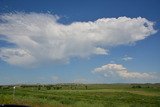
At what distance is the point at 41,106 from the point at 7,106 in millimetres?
11396

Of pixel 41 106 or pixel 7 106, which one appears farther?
pixel 41 106

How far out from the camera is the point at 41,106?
66.9 feet

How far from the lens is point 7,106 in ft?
30.2
